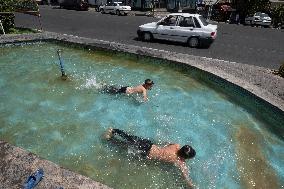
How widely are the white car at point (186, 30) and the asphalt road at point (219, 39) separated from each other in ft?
1.59

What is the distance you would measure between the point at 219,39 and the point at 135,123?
12536 millimetres

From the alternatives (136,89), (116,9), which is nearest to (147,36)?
(136,89)

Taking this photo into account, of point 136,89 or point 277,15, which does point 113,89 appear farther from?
point 277,15

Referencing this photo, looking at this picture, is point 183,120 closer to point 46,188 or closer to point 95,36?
point 46,188

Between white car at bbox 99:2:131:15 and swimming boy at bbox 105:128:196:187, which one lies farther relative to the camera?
white car at bbox 99:2:131:15

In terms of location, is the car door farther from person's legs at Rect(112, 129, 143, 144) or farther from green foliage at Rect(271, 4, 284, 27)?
green foliage at Rect(271, 4, 284, 27)

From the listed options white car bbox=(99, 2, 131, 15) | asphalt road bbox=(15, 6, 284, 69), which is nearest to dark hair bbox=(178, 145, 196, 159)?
asphalt road bbox=(15, 6, 284, 69)

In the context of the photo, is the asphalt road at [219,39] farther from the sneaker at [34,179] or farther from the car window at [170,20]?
the sneaker at [34,179]

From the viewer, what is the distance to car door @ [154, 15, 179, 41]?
18.3 metres

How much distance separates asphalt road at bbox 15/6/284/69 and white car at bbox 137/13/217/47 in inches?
19.1

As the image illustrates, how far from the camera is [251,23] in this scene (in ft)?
97.9

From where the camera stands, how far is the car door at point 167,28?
18.3 metres

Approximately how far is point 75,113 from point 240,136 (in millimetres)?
5844

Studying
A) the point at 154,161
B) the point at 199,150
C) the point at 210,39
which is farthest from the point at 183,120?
the point at 210,39
